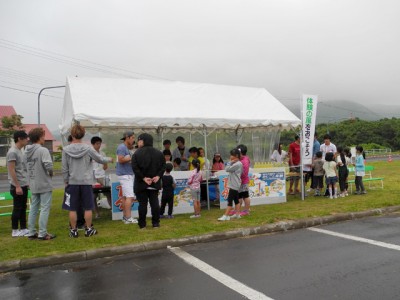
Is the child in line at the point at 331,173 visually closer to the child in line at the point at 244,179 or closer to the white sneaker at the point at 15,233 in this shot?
the child in line at the point at 244,179

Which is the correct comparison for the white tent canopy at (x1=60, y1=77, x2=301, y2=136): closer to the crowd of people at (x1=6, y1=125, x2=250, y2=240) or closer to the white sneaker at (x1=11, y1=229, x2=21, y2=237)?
the crowd of people at (x1=6, y1=125, x2=250, y2=240)

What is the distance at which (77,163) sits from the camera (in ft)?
21.5

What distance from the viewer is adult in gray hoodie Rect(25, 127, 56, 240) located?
21.2ft

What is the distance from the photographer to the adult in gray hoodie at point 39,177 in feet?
21.2

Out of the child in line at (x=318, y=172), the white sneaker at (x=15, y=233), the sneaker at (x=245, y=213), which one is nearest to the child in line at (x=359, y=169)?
the child in line at (x=318, y=172)

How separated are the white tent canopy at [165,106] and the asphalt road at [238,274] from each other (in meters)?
3.48

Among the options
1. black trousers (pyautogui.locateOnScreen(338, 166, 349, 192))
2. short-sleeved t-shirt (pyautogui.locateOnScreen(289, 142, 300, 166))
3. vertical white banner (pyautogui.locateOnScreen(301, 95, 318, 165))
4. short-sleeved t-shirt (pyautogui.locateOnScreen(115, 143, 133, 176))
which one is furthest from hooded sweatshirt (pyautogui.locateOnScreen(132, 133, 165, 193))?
black trousers (pyautogui.locateOnScreen(338, 166, 349, 192))

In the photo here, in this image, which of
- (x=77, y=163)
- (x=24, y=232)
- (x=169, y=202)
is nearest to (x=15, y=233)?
(x=24, y=232)

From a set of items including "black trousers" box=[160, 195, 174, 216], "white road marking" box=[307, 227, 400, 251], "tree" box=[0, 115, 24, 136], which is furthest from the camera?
"tree" box=[0, 115, 24, 136]

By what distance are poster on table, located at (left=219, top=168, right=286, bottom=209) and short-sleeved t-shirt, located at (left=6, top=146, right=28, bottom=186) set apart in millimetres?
4655

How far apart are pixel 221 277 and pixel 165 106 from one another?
5576 mm

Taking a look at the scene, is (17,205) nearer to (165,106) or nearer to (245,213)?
(165,106)

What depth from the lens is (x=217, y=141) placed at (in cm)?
1346

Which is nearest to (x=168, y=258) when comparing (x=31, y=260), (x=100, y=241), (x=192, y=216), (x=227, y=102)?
(x=100, y=241)
